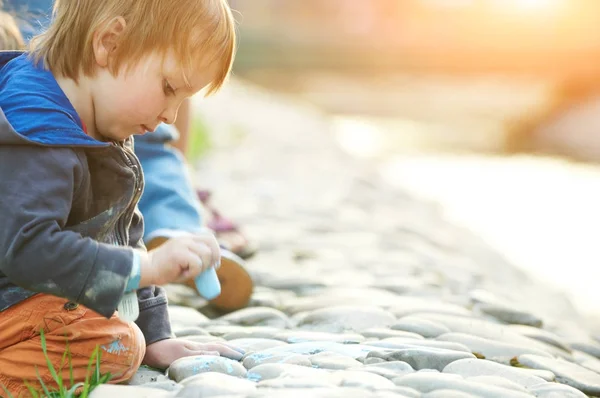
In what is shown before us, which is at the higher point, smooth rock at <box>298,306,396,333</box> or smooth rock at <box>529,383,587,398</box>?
smooth rock at <box>529,383,587,398</box>

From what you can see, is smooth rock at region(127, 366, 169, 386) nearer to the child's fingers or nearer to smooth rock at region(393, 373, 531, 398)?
the child's fingers

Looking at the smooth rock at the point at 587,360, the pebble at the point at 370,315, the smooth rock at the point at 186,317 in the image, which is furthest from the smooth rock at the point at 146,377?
the smooth rock at the point at 587,360

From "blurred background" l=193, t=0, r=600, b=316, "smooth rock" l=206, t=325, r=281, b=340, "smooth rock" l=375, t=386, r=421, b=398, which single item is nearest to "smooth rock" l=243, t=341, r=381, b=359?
"smooth rock" l=206, t=325, r=281, b=340

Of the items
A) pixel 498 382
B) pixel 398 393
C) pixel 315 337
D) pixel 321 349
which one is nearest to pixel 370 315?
pixel 315 337

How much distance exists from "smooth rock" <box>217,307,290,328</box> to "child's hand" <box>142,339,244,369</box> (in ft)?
Result: 1.78

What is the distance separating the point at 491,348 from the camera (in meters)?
2.70

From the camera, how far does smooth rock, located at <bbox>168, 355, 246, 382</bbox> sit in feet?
7.34

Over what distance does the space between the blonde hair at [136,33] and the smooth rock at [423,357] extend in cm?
90

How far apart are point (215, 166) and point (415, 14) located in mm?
31230

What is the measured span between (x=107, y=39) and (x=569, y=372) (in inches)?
61.4

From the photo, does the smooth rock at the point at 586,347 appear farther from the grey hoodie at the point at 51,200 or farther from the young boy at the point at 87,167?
the grey hoodie at the point at 51,200

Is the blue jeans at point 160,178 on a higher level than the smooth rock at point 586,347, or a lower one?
lower

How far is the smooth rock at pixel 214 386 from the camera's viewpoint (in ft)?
6.63

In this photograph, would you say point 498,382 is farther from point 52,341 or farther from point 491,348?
point 52,341
